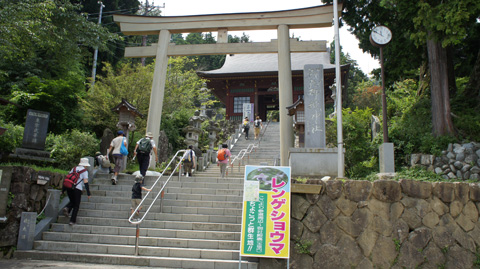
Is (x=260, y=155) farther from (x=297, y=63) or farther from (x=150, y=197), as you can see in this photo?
(x=297, y=63)

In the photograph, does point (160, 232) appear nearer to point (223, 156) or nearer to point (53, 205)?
point (53, 205)

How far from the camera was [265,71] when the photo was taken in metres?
25.4

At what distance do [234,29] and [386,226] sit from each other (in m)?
9.08

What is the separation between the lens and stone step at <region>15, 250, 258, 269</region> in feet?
20.0

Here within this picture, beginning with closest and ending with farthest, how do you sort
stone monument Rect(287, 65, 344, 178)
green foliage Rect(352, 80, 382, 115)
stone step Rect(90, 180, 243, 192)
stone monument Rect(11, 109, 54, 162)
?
1. stone monument Rect(287, 65, 344, 178)
2. stone step Rect(90, 180, 243, 192)
3. stone monument Rect(11, 109, 54, 162)
4. green foliage Rect(352, 80, 382, 115)

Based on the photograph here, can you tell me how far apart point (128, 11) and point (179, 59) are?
934 centimetres

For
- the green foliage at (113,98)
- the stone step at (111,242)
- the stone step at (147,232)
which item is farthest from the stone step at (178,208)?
the green foliage at (113,98)

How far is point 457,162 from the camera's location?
411 inches

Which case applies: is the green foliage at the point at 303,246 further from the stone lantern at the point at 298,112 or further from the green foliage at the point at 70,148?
the green foliage at the point at 70,148

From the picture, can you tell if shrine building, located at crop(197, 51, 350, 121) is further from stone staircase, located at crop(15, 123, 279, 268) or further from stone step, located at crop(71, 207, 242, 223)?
stone step, located at crop(71, 207, 242, 223)

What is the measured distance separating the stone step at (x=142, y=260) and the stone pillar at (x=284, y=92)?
18.7ft

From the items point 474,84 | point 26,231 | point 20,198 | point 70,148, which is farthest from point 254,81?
point 26,231

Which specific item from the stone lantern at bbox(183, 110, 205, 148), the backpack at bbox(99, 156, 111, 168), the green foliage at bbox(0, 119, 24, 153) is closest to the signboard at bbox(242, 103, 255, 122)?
the stone lantern at bbox(183, 110, 205, 148)

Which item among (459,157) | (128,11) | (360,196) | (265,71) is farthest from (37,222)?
(128,11)
